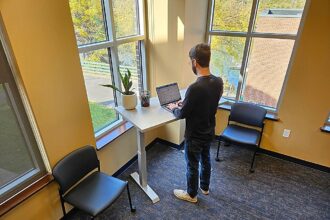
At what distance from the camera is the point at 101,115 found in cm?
229

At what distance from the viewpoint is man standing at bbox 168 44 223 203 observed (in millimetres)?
1637

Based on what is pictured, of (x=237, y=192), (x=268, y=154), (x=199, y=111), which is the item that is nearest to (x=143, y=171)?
(x=199, y=111)

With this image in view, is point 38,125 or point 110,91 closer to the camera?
point 38,125

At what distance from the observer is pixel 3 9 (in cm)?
118

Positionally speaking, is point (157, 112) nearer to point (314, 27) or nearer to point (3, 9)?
point (3, 9)

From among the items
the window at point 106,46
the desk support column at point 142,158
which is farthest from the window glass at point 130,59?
the desk support column at point 142,158

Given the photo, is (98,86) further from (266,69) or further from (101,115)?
(266,69)

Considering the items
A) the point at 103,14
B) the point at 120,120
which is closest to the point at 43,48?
the point at 103,14

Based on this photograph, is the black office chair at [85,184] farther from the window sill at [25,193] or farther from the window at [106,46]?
the window at [106,46]

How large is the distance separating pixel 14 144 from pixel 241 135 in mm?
2289

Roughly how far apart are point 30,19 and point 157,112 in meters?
1.20

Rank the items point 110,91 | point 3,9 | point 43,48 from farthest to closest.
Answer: point 110,91 → point 43,48 → point 3,9

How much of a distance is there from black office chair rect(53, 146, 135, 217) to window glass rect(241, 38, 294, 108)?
206cm

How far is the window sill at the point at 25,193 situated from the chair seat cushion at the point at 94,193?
21 centimetres
